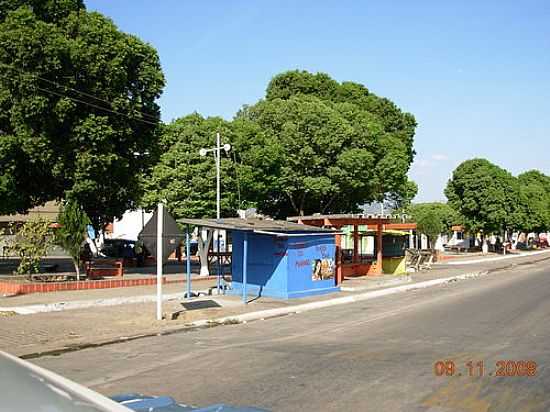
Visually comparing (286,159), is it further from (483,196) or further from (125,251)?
(483,196)

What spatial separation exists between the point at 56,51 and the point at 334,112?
18.1 metres

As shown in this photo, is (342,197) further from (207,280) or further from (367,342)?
(367,342)

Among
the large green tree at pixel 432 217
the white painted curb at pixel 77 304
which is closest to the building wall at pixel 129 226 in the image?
the large green tree at pixel 432 217

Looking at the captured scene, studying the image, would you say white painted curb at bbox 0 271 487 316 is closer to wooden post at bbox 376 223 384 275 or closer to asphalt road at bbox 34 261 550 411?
asphalt road at bbox 34 261 550 411

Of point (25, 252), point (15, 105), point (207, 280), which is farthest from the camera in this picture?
point (207, 280)

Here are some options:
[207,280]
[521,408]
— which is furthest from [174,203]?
[521,408]

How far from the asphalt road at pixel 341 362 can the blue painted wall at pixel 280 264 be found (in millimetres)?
3628

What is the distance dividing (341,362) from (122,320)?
6747 mm

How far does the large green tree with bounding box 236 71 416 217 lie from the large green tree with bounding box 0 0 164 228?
7.33 m

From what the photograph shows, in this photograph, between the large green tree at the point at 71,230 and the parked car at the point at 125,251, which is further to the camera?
the parked car at the point at 125,251

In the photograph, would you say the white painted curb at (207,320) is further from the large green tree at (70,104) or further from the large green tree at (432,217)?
the large green tree at (432,217)

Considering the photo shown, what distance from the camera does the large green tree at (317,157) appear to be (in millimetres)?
32906

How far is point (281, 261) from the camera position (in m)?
19.2

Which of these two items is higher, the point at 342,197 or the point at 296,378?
the point at 342,197
